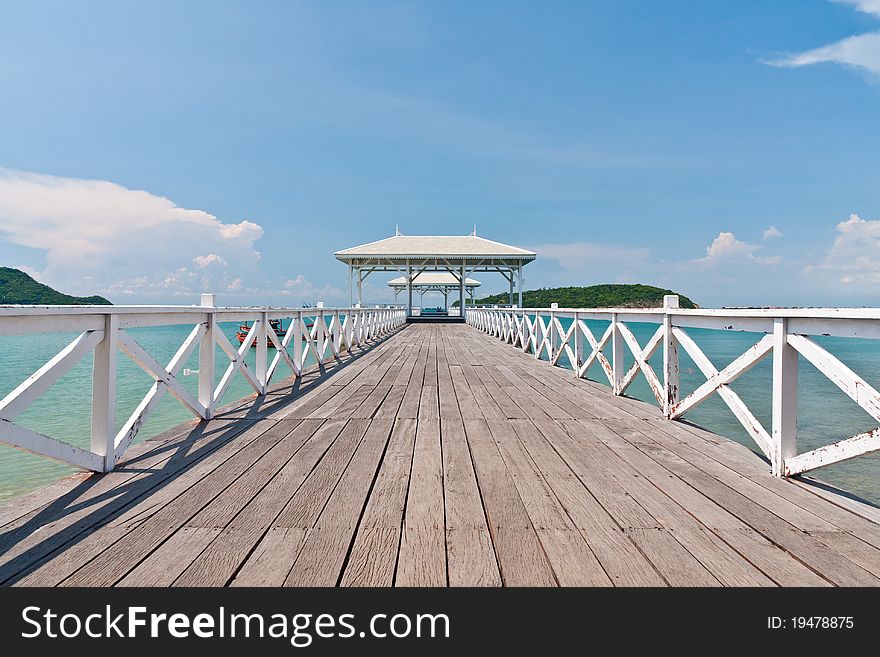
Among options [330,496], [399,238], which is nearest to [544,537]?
[330,496]

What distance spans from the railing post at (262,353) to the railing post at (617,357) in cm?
355

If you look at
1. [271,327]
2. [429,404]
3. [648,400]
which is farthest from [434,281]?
[429,404]

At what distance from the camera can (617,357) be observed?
15.0ft

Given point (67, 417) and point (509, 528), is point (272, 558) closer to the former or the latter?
point (509, 528)

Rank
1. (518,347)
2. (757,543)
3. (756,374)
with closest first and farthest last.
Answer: (757,543) → (518,347) → (756,374)

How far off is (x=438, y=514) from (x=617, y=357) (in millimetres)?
3352

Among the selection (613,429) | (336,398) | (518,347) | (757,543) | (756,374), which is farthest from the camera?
(756,374)

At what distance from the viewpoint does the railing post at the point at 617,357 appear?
4.48m

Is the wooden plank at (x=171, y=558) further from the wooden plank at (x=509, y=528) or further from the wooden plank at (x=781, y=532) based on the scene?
the wooden plank at (x=781, y=532)

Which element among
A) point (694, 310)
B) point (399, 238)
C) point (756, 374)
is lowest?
point (756, 374)

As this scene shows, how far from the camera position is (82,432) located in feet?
21.0

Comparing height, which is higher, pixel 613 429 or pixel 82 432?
pixel 613 429
